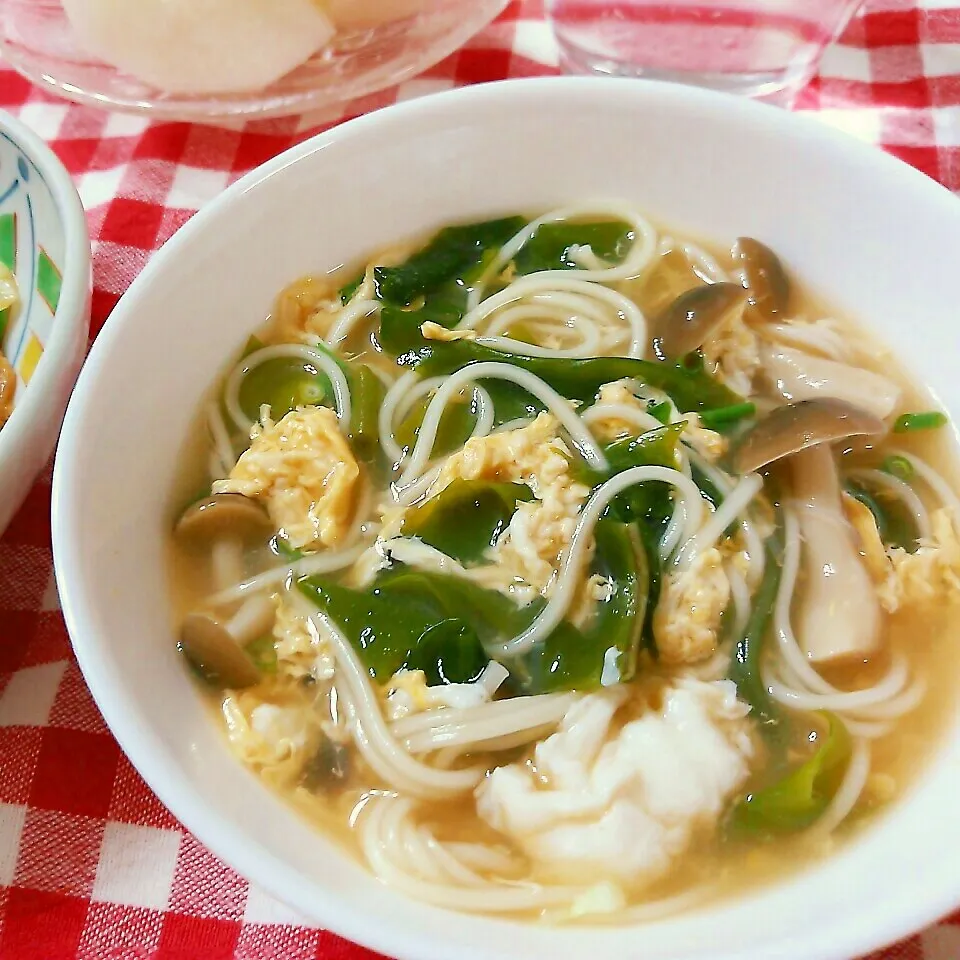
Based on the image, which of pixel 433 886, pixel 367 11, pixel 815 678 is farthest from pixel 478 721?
pixel 367 11

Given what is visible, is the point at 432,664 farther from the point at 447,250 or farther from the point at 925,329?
the point at 925,329

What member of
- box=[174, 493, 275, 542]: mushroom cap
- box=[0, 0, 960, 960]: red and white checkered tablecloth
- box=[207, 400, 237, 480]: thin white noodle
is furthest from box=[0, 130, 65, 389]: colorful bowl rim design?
box=[174, 493, 275, 542]: mushroom cap

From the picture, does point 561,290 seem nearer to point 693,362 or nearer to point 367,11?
point 693,362

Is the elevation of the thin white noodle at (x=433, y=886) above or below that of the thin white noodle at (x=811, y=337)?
below

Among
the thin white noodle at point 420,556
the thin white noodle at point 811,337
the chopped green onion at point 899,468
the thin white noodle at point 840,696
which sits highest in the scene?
the thin white noodle at point 811,337

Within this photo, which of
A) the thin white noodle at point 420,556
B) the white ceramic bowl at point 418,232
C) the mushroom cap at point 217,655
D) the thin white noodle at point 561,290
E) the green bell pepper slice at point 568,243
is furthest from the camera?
the green bell pepper slice at point 568,243

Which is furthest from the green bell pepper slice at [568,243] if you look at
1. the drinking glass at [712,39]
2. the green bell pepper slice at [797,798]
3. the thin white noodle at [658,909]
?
the thin white noodle at [658,909]

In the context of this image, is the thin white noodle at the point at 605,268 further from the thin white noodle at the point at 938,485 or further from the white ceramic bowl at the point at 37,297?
the white ceramic bowl at the point at 37,297
